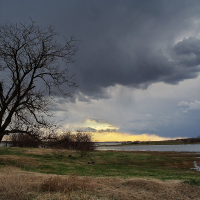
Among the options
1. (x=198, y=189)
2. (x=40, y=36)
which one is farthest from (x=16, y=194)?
(x=40, y=36)

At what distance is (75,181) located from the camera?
8.31 meters

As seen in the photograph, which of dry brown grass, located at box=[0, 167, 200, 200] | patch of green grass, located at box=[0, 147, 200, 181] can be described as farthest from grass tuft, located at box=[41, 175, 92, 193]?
patch of green grass, located at box=[0, 147, 200, 181]

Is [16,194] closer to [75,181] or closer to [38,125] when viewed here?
[75,181]

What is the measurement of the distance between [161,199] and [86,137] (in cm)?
5537

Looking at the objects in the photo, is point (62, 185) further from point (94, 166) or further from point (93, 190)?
point (94, 166)

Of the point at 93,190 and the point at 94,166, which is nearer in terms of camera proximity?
the point at 93,190

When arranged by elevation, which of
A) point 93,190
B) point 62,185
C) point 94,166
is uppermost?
point 62,185

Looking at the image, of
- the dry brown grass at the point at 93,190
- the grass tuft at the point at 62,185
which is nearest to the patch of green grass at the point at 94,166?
the grass tuft at the point at 62,185

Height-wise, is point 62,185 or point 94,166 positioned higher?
point 62,185

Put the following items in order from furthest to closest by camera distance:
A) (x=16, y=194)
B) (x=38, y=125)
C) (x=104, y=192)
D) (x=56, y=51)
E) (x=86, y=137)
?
(x=86, y=137), (x=56, y=51), (x=38, y=125), (x=104, y=192), (x=16, y=194)

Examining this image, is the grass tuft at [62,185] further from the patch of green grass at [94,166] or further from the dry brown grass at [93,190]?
the patch of green grass at [94,166]

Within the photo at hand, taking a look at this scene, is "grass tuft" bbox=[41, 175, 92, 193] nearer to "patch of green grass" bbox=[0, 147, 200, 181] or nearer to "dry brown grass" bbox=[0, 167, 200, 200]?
"dry brown grass" bbox=[0, 167, 200, 200]

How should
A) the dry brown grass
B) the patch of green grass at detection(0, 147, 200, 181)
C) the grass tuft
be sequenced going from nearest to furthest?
the dry brown grass, the grass tuft, the patch of green grass at detection(0, 147, 200, 181)

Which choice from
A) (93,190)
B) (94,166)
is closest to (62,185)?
(93,190)
